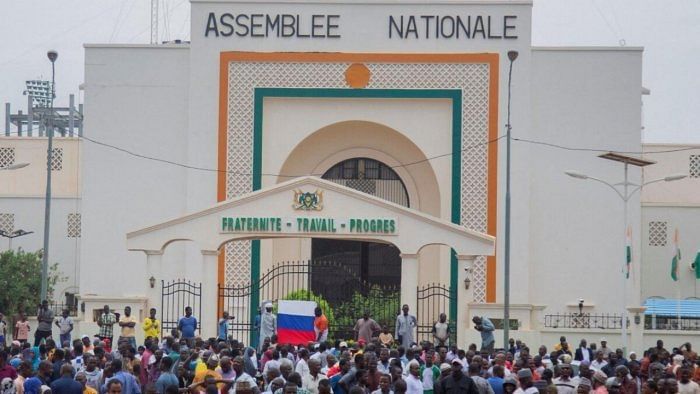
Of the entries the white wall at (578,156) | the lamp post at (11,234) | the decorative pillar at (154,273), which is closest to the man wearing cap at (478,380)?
the decorative pillar at (154,273)

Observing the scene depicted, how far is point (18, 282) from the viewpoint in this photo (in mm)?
43219

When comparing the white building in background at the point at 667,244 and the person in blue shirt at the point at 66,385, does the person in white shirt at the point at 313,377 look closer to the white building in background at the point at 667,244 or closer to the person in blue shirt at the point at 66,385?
the person in blue shirt at the point at 66,385

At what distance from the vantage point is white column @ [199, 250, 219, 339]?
33812 mm

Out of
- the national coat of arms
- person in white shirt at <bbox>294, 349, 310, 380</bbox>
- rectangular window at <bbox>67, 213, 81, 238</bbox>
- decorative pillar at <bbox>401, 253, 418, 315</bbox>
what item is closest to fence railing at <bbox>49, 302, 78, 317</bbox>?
rectangular window at <bbox>67, 213, 81, 238</bbox>

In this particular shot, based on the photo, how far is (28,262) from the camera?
144 feet

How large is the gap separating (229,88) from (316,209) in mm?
8476

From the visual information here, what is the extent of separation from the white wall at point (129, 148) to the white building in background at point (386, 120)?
1.6 inches

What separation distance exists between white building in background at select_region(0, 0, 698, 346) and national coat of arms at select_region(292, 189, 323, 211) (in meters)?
6.95

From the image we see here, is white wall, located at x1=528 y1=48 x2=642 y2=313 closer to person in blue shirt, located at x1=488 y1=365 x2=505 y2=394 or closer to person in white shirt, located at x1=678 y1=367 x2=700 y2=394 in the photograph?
person in blue shirt, located at x1=488 y1=365 x2=505 y2=394

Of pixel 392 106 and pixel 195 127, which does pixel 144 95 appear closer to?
pixel 195 127

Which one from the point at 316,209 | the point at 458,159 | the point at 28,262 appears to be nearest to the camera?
the point at 316,209

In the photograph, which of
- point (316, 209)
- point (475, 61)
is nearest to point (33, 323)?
point (316, 209)

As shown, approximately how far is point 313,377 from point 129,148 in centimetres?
2264

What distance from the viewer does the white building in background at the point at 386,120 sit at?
41000 mm
